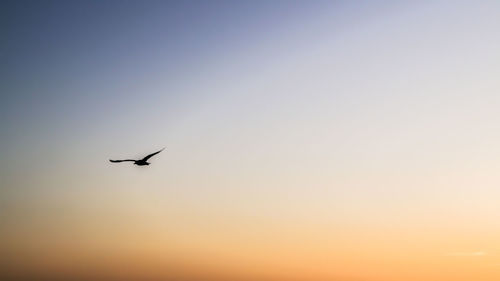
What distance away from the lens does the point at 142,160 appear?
5444cm
